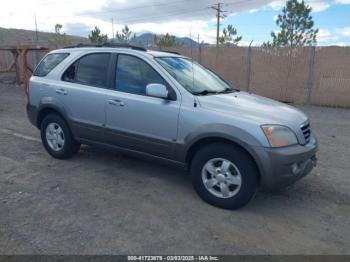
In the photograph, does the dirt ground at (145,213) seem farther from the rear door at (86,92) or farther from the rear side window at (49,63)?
the rear side window at (49,63)

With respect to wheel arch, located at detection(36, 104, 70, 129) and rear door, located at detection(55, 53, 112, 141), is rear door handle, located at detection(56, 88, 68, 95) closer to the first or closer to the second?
rear door, located at detection(55, 53, 112, 141)

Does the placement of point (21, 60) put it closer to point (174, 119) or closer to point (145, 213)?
point (174, 119)

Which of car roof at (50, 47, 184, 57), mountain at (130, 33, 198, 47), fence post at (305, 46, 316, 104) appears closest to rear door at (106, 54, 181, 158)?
car roof at (50, 47, 184, 57)

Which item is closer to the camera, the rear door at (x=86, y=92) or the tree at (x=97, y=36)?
the rear door at (x=86, y=92)

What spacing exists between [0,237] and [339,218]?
3.56 meters

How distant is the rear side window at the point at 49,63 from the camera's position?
18.0 ft

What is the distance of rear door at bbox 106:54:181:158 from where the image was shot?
4.19 m

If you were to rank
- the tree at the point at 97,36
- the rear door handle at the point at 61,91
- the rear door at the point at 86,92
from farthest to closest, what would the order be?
the tree at the point at 97,36
the rear door handle at the point at 61,91
the rear door at the point at 86,92

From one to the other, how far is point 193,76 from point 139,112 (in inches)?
36.0

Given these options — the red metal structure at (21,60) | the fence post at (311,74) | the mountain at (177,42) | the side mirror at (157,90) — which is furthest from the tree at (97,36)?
the side mirror at (157,90)

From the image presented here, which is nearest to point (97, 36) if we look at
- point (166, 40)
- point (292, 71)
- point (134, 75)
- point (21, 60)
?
point (166, 40)

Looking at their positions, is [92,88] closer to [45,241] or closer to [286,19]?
[45,241]

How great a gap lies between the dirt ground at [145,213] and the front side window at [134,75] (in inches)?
50.1

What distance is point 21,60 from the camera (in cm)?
1764
